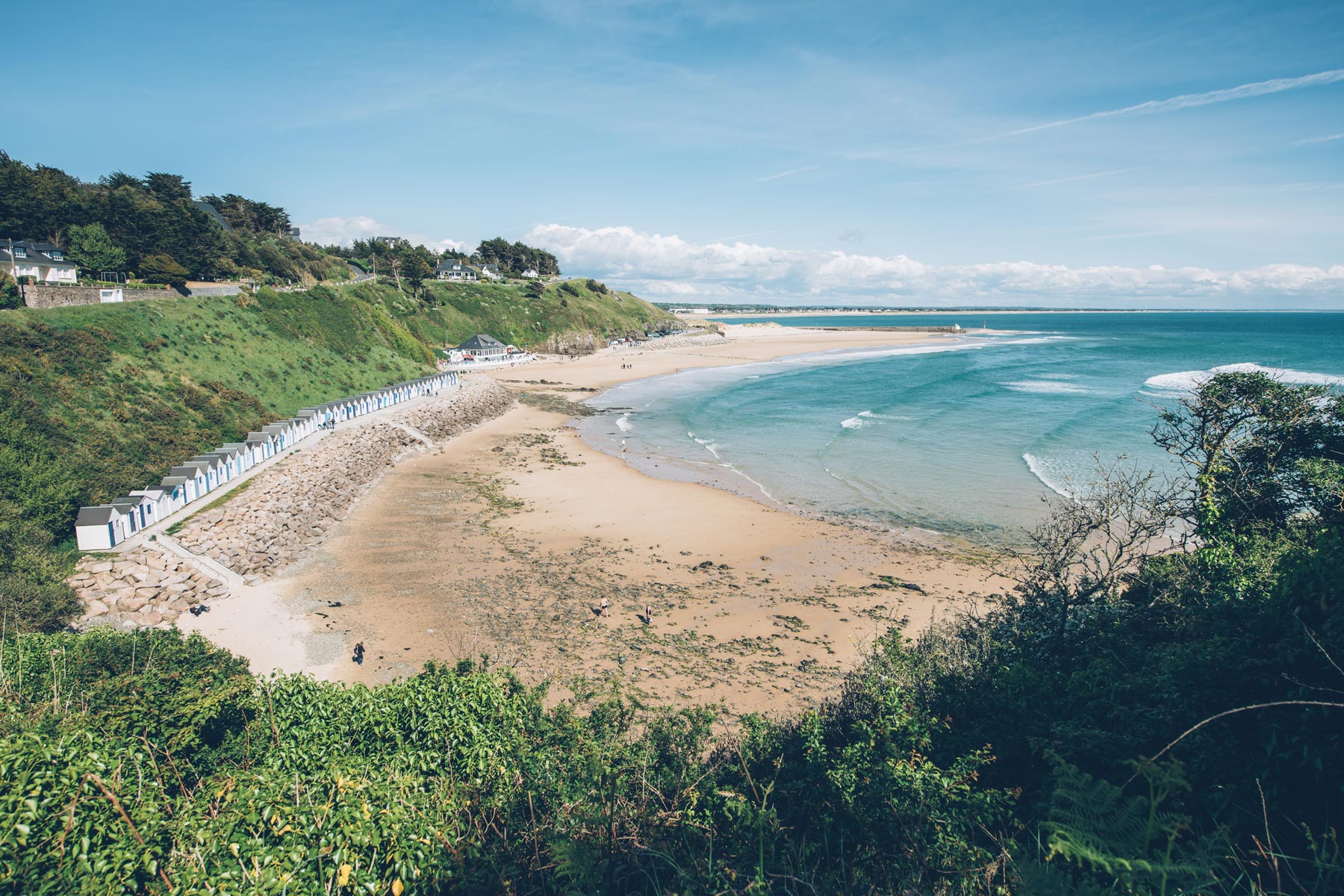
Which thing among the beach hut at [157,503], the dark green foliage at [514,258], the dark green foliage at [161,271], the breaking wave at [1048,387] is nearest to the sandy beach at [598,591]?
the beach hut at [157,503]

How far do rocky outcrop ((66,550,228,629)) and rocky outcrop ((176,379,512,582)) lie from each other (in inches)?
54.7

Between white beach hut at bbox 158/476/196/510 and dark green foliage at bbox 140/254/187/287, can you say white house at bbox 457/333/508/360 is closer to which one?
dark green foliage at bbox 140/254/187/287

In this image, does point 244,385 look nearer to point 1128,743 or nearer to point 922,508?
point 922,508

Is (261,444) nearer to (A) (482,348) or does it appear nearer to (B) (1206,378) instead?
(A) (482,348)

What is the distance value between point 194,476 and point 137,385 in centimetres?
1225

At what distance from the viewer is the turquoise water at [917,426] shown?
3157 cm

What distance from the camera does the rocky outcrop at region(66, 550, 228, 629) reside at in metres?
17.0

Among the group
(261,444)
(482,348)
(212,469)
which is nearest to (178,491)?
(212,469)

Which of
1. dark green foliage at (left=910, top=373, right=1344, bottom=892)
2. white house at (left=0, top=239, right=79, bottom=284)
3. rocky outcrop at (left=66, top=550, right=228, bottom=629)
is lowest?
rocky outcrop at (left=66, top=550, right=228, bottom=629)

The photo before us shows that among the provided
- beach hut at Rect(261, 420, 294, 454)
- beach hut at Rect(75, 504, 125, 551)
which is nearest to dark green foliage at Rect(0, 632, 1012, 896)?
beach hut at Rect(75, 504, 125, 551)

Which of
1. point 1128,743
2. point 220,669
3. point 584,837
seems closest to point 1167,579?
point 1128,743

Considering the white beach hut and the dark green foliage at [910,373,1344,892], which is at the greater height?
the dark green foliage at [910,373,1344,892]

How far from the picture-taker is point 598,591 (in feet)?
70.2

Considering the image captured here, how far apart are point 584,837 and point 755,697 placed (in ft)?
29.2
